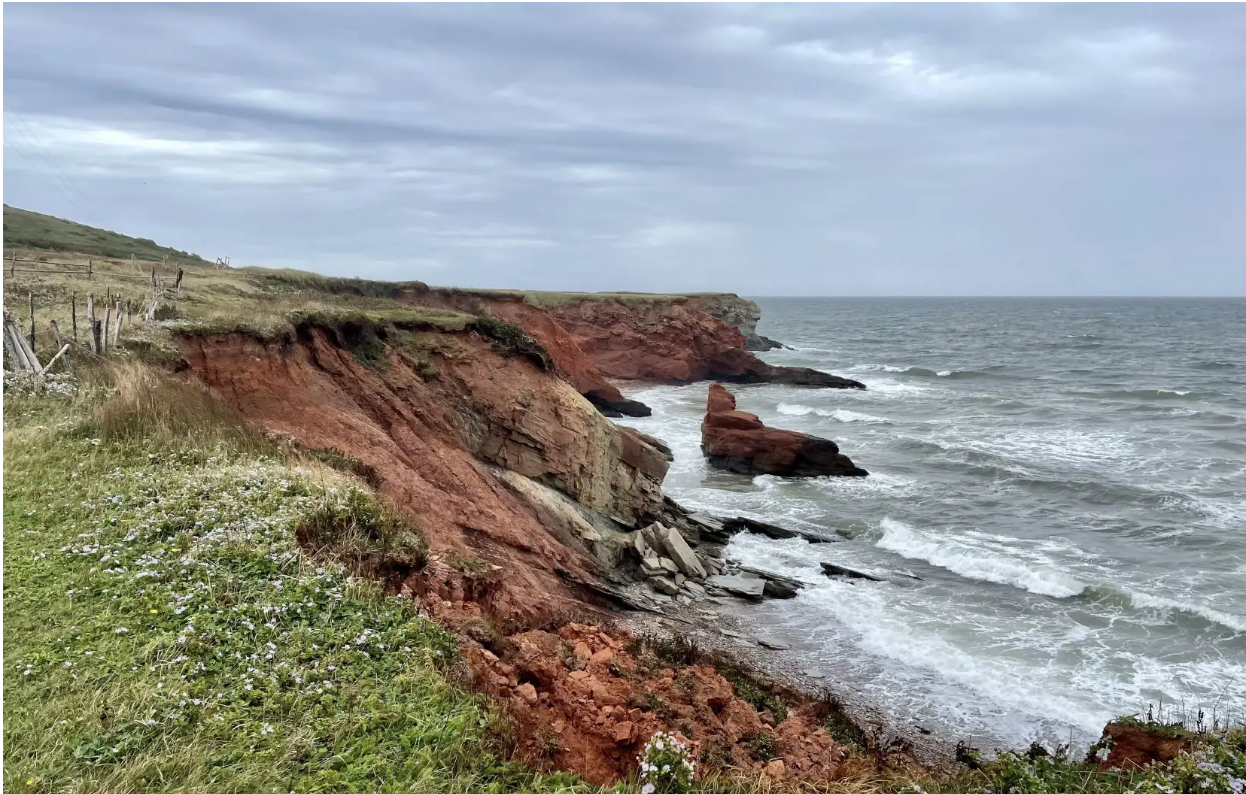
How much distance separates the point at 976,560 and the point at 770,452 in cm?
1016

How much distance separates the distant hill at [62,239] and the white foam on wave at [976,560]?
39.0 meters

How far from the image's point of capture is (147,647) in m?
5.27

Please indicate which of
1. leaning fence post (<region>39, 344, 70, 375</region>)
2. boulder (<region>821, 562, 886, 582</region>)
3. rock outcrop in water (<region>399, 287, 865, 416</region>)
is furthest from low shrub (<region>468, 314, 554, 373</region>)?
rock outcrop in water (<region>399, 287, 865, 416</region>)

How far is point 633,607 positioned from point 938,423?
28.6m

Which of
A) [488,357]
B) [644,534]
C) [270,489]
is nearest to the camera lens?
[270,489]

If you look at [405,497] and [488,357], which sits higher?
[488,357]

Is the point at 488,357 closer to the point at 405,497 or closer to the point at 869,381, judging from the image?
the point at 405,497

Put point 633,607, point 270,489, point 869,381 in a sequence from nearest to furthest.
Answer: point 270,489 < point 633,607 < point 869,381

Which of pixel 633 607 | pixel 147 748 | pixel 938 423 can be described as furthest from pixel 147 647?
pixel 938 423

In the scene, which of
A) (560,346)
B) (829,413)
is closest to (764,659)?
(560,346)

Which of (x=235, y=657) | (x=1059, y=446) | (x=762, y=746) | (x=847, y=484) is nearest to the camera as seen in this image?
(x=235, y=657)

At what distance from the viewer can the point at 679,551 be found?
17.4m

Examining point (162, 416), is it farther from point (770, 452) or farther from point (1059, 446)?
point (1059, 446)

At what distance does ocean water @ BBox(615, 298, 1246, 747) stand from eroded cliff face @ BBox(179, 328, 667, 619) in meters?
4.16
